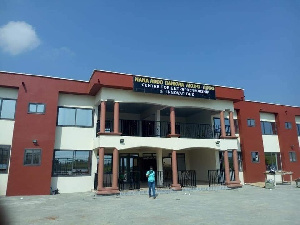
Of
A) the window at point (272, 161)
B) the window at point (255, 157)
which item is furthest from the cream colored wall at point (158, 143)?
the window at point (272, 161)

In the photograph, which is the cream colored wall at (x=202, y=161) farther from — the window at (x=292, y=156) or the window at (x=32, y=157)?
the window at (x=32, y=157)

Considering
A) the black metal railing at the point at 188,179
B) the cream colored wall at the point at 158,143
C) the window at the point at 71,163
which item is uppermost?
the cream colored wall at the point at 158,143

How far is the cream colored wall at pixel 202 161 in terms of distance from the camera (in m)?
19.3

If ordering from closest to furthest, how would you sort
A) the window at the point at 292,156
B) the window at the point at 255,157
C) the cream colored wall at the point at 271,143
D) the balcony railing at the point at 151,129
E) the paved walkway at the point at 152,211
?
1. the paved walkway at the point at 152,211
2. the balcony railing at the point at 151,129
3. the window at the point at 255,157
4. the cream colored wall at the point at 271,143
5. the window at the point at 292,156

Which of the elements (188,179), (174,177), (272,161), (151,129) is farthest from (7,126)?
(272,161)

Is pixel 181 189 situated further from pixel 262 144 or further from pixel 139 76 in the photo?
pixel 262 144

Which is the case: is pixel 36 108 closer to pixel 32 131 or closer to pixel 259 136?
pixel 32 131

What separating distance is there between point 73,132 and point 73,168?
2.34m

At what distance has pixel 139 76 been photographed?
16.0 meters

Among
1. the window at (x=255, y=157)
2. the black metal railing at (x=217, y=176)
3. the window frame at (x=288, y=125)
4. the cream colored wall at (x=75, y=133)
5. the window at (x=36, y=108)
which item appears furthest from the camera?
the window frame at (x=288, y=125)

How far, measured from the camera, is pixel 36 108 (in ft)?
50.9

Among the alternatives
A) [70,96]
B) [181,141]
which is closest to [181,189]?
[181,141]

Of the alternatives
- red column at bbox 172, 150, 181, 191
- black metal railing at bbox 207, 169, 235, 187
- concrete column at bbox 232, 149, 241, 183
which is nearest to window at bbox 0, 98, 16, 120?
red column at bbox 172, 150, 181, 191

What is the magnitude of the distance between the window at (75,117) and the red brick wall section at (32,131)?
74 centimetres
